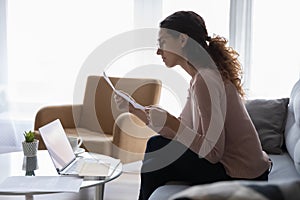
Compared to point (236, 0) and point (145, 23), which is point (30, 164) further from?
point (236, 0)

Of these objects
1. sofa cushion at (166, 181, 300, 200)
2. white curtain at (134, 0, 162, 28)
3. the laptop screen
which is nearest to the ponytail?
the laptop screen

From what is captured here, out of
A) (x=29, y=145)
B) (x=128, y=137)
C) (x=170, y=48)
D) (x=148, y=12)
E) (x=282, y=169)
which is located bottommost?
(x=128, y=137)

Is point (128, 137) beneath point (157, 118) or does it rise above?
beneath

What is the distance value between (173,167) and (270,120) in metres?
0.90

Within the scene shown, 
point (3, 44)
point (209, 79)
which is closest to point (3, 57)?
point (3, 44)

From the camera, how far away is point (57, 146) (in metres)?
2.32

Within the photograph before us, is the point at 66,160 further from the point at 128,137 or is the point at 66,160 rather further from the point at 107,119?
the point at 107,119

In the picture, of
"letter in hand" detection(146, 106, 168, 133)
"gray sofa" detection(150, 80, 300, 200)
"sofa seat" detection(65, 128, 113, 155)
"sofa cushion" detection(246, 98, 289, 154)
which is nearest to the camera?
"letter in hand" detection(146, 106, 168, 133)

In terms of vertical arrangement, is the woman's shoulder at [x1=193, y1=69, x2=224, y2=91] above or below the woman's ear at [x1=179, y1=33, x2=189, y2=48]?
below

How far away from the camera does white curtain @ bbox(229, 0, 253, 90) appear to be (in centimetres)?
370

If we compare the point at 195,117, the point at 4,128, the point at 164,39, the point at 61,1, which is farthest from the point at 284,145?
the point at 4,128

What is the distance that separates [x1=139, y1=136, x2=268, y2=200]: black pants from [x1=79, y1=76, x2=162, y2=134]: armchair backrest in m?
1.36

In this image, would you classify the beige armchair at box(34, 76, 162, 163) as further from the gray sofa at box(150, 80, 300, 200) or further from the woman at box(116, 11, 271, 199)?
the woman at box(116, 11, 271, 199)

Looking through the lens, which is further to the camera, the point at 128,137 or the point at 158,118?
the point at 128,137
